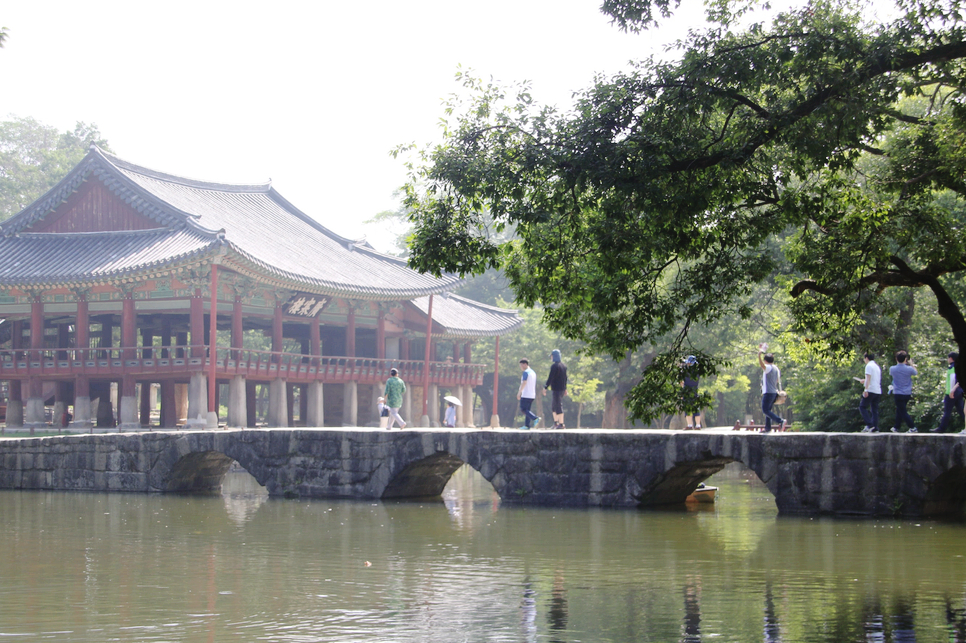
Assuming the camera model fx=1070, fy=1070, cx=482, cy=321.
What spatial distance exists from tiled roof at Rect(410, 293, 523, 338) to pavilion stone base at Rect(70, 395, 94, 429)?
1266 centimetres

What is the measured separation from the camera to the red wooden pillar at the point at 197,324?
2884 centimetres

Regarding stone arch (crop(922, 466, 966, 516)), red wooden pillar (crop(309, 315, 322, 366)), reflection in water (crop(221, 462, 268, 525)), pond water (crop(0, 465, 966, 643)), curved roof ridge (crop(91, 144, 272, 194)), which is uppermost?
curved roof ridge (crop(91, 144, 272, 194))

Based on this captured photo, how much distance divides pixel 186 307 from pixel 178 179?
26.8 ft

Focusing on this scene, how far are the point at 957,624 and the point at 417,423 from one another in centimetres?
3188

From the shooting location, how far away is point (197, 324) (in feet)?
95.5

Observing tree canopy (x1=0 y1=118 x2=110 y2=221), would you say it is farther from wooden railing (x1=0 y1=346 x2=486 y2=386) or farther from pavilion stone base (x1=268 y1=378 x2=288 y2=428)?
pavilion stone base (x1=268 y1=378 x2=288 y2=428)

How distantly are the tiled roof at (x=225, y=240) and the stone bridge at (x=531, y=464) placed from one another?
28.7 feet

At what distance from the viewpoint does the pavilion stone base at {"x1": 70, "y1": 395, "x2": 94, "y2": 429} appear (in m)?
28.6

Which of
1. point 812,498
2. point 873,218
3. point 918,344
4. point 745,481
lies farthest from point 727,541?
point 745,481

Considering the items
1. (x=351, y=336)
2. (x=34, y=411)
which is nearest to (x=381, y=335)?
(x=351, y=336)

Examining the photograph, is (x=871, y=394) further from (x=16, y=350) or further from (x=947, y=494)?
(x=16, y=350)

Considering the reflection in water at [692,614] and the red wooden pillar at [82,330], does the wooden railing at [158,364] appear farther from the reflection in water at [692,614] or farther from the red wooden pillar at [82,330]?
the reflection in water at [692,614]

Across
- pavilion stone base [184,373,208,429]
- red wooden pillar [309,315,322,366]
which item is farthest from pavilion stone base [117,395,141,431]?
red wooden pillar [309,315,322,366]

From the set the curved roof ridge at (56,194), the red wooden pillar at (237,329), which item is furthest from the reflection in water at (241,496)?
the curved roof ridge at (56,194)
